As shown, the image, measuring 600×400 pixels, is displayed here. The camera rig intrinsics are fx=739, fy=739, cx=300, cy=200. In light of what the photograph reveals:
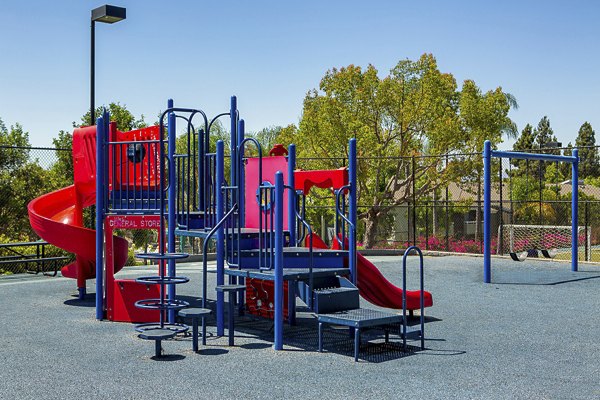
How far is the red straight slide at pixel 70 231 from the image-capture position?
11.3 metres

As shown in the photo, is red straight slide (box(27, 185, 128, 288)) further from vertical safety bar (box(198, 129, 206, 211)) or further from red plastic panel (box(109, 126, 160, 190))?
vertical safety bar (box(198, 129, 206, 211))

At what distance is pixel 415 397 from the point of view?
6016 millimetres

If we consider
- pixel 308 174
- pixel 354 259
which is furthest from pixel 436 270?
pixel 354 259

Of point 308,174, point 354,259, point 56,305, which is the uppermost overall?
point 308,174

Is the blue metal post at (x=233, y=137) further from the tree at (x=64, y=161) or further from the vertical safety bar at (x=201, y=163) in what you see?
the tree at (x=64, y=161)

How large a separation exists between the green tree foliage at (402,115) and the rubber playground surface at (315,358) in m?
18.6

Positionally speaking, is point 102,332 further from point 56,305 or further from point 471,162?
point 471,162

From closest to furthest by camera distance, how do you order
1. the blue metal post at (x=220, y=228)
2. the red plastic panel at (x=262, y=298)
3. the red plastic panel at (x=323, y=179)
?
the blue metal post at (x=220, y=228)
the red plastic panel at (x=323, y=179)
the red plastic panel at (x=262, y=298)

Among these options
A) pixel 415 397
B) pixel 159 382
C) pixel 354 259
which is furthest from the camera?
pixel 354 259

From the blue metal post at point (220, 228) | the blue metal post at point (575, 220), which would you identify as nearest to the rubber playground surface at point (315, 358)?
the blue metal post at point (220, 228)

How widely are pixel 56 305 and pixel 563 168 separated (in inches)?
2769

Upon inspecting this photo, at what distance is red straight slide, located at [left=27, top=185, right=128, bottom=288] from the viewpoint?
1134cm

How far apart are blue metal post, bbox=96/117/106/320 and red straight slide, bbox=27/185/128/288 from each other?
917mm

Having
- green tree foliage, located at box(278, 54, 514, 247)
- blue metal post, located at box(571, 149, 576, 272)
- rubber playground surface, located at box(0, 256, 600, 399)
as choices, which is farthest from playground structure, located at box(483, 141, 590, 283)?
green tree foliage, located at box(278, 54, 514, 247)
